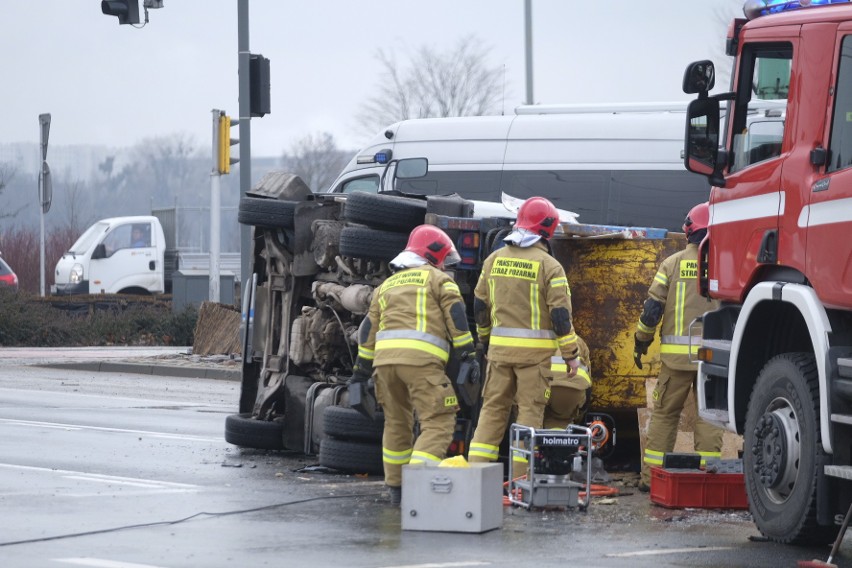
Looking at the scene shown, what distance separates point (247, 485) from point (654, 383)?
2.96 meters

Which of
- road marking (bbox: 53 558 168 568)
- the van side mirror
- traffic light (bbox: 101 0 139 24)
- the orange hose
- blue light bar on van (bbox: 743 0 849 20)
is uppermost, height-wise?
traffic light (bbox: 101 0 139 24)

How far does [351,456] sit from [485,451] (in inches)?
50.1

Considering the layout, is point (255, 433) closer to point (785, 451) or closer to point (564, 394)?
point (564, 394)

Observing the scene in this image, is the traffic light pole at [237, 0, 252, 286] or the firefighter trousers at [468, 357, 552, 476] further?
the traffic light pole at [237, 0, 252, 286]

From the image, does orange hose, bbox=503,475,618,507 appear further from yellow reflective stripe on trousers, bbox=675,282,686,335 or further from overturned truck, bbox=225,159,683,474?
yellow reflective stripe on trousers, bbox=675,282,686,335

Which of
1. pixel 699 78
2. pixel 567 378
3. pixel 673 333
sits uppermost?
pixel 699 78

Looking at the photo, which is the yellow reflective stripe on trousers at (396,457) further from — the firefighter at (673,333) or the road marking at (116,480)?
the firefighter at (673,333)

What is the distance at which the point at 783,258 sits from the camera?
786 cm

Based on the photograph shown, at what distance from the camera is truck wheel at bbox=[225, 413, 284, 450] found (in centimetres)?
1167

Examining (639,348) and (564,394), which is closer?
(564,394)

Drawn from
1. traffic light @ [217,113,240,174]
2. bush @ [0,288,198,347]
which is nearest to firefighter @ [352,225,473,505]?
traffic light @ [217,113,240,174]

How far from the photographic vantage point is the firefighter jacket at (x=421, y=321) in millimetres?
9312

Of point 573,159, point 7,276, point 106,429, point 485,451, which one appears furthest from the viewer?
point 7,276

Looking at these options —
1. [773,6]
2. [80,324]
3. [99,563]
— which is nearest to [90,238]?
[80,324]
